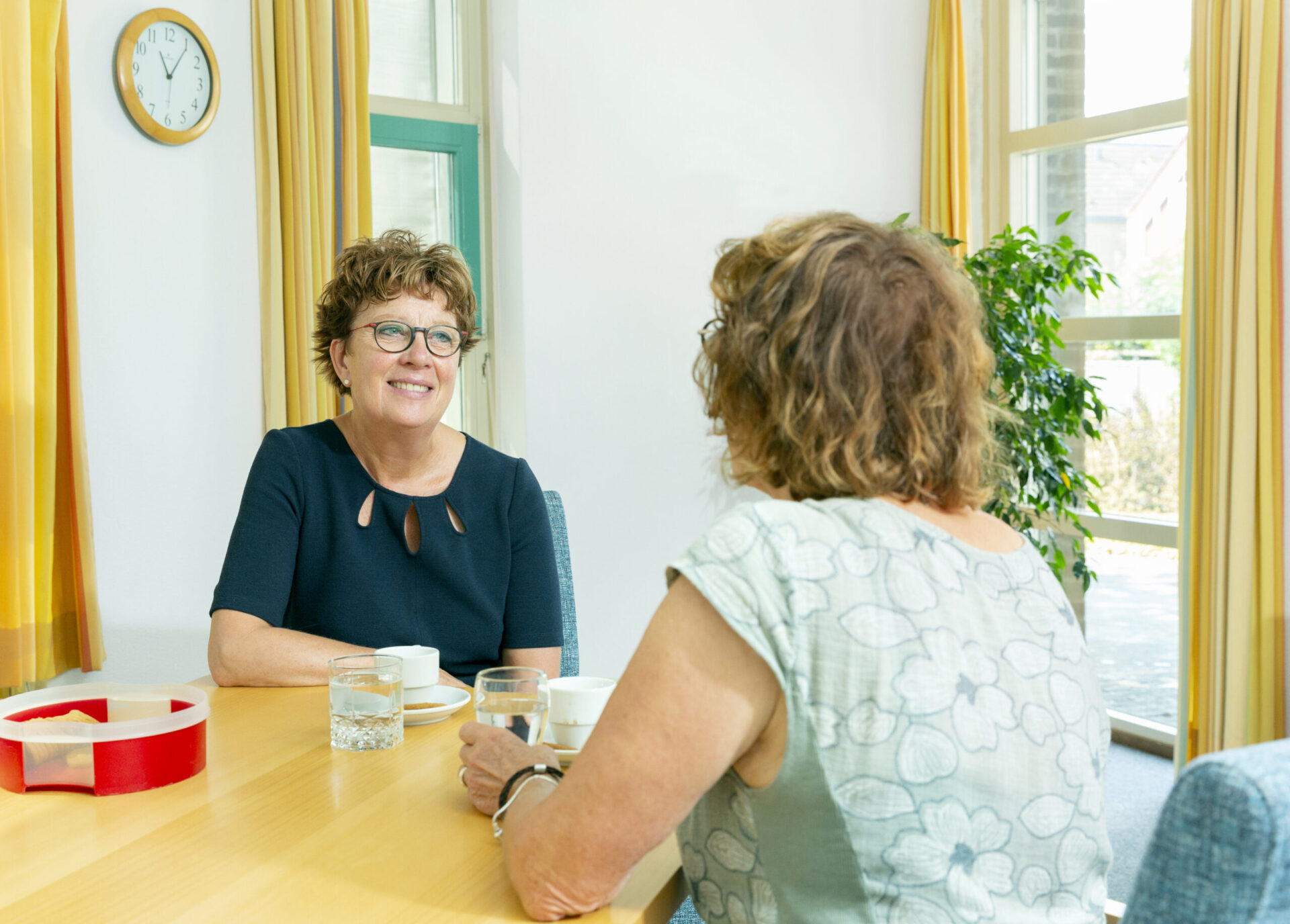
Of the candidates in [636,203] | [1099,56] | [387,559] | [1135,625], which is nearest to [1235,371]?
[1135,625]

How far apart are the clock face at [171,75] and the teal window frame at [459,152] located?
672 mm

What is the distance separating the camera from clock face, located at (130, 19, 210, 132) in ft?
9.04

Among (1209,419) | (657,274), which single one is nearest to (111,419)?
(657,274)

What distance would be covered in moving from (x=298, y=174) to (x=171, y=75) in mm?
381

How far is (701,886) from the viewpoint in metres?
0.97

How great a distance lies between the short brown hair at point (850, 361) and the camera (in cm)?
93

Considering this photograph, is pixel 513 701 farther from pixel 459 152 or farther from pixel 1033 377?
pixel 459 152

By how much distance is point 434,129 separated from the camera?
353 cm

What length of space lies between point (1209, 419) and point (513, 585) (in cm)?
208

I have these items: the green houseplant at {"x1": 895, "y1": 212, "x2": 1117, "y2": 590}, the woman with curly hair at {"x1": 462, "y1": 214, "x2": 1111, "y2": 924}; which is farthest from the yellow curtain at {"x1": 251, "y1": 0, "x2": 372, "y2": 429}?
the woman with curly hair at {"x1": 462, "y1": 214, "x2": 1111, "y2": 924}

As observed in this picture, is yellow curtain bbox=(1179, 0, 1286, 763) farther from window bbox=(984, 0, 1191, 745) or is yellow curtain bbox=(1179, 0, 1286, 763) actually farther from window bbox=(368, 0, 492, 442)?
window bbox=(368, 0, 492, 442)

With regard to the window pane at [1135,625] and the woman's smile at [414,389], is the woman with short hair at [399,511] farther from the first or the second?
the window pane at [1135,625]

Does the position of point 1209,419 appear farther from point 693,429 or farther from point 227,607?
point 227,607

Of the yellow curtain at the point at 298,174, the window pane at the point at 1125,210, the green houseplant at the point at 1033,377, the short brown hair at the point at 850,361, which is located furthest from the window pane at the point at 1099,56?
the short brown hair at the point at 850,361
